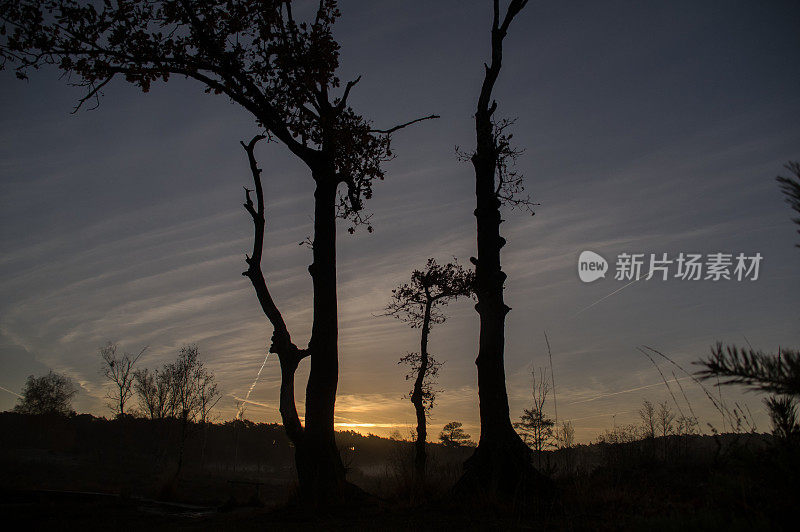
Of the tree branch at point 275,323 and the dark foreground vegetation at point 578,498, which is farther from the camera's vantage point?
the tree branch at point 275,323

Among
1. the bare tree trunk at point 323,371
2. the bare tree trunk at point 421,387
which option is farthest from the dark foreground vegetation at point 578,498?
the bare tree trunk at point 421,387

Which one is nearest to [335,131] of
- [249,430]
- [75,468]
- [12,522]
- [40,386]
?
[12,522]

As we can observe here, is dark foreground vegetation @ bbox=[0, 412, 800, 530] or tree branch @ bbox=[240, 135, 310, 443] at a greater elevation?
tree branch @ bbox=[240, 135, 310, 443]

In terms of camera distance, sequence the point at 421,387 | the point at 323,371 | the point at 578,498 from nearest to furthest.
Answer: the point at 578,498 → the point at 323,371 → the point at 421,387

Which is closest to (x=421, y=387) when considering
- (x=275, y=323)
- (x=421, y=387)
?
(x=421, y=387)

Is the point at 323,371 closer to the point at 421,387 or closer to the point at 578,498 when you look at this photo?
the point at 578,498

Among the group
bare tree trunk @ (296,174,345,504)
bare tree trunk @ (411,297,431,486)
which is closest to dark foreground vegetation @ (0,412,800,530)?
bare tree trunk @ (296,174,345,504)

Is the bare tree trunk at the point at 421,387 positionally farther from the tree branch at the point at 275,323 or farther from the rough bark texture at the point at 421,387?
the tree branch at the point at 275,323

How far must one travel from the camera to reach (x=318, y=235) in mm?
10492

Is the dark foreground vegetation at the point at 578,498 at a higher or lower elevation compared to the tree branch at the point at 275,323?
lower

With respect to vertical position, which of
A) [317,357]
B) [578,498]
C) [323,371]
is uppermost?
[317,357]

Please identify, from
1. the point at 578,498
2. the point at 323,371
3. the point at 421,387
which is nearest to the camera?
the point at 578,498

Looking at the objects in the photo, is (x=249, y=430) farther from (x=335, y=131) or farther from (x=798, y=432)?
(x=798, y=432)

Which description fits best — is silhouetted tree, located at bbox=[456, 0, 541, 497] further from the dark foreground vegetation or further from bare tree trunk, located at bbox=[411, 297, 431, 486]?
bare tree trunk, located at bbox=[411, 297, 431, 486]
